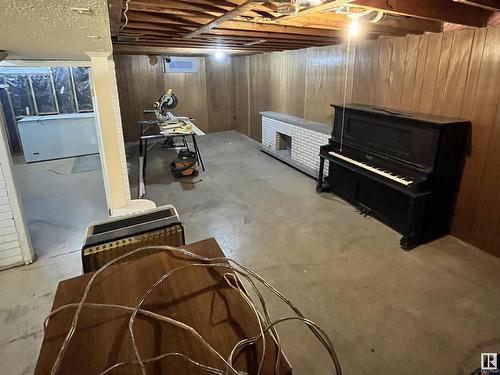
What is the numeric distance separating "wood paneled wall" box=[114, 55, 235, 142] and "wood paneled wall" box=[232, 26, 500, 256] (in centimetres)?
372

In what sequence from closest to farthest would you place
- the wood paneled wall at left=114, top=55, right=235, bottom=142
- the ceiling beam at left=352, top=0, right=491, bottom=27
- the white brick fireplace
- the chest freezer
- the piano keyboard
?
the ceiling beam at left=352, top=0, right=491, bottom=27 → the piano keyboard → the white brick fireplace → the chest freezer → the wood paneled wall at left=114, top=55, right=235, bottom=142

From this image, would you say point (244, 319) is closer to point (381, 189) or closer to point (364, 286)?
point (364, 286)

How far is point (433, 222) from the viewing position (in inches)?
119

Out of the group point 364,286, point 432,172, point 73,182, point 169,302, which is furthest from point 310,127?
point 169,302

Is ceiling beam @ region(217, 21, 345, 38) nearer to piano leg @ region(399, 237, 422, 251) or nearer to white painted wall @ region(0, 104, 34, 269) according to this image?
white painted wall @ region(0, 104, 34, 269)

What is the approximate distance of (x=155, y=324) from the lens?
0.79m

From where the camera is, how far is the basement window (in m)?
7.24

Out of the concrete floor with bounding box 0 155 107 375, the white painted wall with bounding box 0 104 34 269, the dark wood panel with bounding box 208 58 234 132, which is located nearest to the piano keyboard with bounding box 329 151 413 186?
the concrete floor with bounding box 0 155 107 375

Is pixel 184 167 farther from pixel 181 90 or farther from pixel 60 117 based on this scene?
pixel 181 90

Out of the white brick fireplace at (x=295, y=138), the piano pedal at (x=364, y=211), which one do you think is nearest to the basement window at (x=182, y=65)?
the white brick fireplace at (x=295, y=138)

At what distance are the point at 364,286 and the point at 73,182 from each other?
4500 mm

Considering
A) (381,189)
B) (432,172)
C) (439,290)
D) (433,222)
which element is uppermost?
(432,172)

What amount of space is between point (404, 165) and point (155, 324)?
288cm

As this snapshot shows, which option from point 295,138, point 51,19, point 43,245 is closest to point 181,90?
point 295,138
